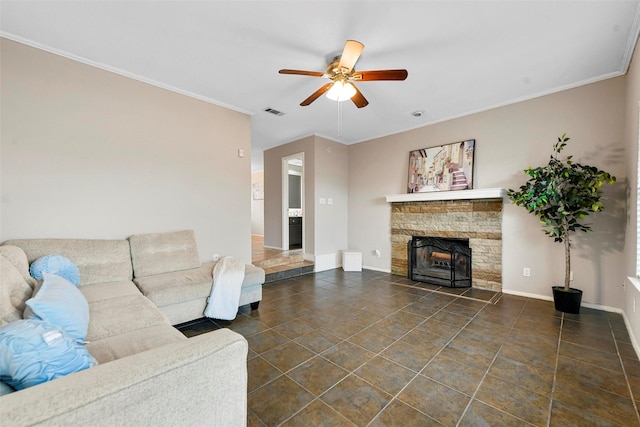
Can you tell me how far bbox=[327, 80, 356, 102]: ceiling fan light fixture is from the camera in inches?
103

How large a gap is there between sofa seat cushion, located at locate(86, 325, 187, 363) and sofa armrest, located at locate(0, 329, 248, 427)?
66 cm

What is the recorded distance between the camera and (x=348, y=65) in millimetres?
2352

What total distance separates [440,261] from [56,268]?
4874 millimetres

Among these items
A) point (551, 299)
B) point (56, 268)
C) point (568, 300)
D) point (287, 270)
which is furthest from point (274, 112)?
point (551, 299)

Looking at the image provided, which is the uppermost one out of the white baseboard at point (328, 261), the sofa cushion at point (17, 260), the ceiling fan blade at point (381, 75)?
the ceiling fan blade at point (381, 75)

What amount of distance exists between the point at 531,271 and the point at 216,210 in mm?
4463

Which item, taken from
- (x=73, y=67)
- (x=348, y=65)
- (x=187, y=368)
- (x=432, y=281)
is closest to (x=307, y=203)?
(x=432, y=281)

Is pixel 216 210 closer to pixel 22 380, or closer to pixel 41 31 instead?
pixel 41 31

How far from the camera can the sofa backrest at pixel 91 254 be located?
2.32 meters

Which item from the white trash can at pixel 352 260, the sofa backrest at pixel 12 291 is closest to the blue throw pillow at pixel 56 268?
the sofa backrest at pixel 12 291

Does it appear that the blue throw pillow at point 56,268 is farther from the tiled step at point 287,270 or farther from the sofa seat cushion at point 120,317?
the tiled step at point 287,270

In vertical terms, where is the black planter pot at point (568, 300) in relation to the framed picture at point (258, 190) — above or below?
below

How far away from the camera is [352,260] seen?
5.18m

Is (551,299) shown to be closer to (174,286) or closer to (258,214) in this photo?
(174,286)
